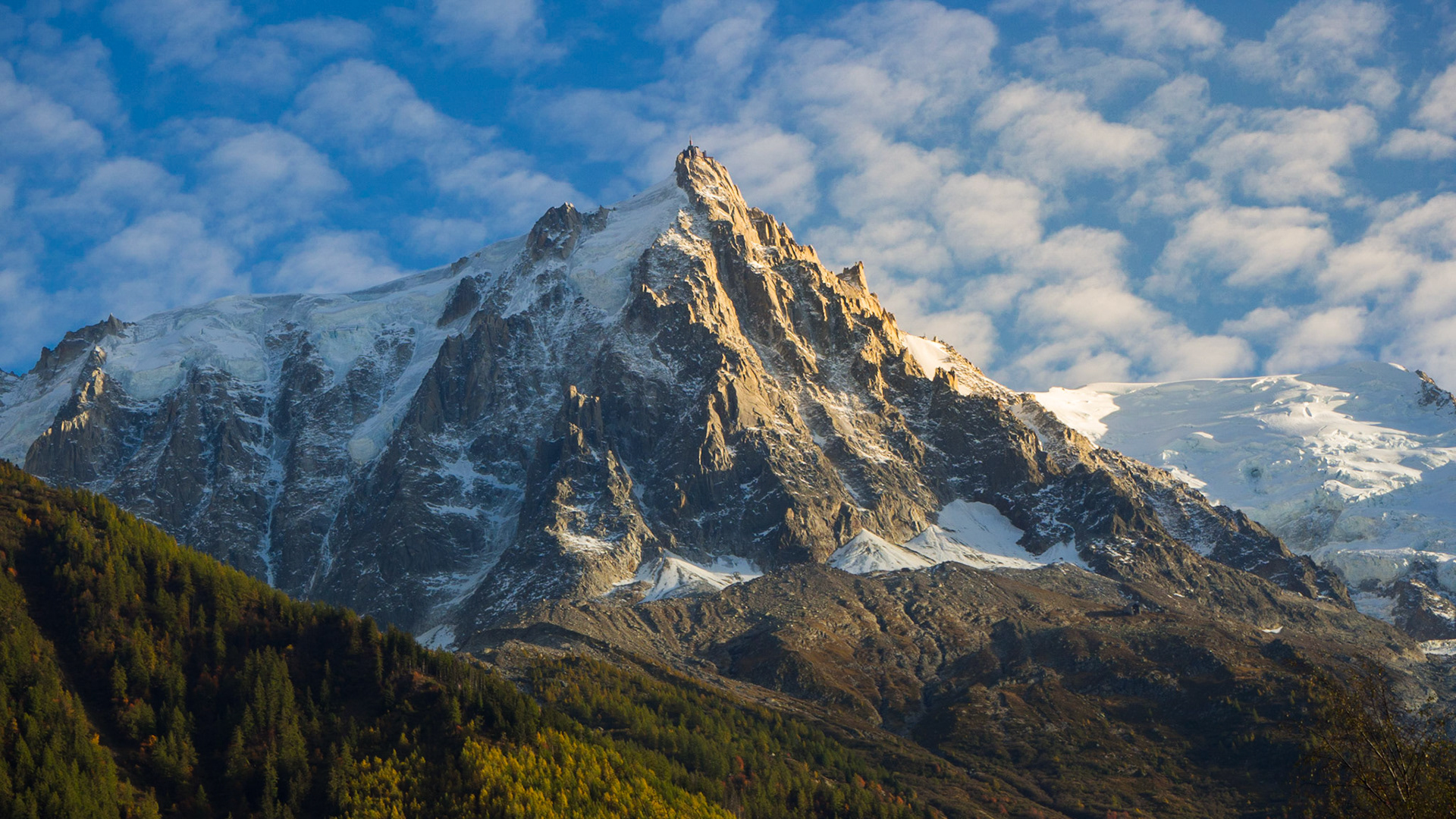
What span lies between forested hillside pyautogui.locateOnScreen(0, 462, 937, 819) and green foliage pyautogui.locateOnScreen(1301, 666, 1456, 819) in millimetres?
111347

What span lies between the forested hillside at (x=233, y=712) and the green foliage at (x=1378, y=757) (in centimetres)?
11135

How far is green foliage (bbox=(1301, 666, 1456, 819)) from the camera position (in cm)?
6216

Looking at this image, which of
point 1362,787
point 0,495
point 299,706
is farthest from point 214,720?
point 1362,787

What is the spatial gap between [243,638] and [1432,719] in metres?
156

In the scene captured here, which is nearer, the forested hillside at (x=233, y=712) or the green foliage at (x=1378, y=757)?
the green foliage at (x=1378, y=757)

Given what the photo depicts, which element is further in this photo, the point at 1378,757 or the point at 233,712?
the point at 233,712

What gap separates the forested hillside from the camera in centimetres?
15000

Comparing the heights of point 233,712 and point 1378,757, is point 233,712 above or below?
below

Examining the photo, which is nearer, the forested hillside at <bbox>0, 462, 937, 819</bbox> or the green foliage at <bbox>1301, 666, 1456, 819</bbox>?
the green foliage at <bbox>1301, 666, 1456, 819</bbox>

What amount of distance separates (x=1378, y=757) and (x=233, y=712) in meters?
141

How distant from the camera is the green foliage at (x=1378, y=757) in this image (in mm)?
62156

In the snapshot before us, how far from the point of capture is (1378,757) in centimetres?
6328

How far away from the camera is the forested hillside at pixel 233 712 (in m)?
150

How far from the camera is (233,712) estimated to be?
166 meters
